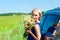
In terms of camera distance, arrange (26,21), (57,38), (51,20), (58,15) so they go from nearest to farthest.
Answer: (57,38)
(26,21)
(58,15)
(51,20)

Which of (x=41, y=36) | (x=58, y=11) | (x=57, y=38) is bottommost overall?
(x=41, y=36)

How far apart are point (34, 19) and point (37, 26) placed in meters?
0.14

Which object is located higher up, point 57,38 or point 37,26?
point 57,38

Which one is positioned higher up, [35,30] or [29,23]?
[29,23]

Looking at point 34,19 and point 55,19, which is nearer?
point 34,19

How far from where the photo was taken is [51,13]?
5.21 m

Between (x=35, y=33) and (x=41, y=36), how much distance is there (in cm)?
12

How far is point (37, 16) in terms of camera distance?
4746 mm

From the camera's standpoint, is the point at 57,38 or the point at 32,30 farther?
the point at 32,30

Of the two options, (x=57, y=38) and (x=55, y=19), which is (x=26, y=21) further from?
(x=57, y=38)

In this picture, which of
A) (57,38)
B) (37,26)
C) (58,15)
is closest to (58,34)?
(57,38)

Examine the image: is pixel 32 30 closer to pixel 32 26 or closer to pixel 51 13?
pixel 32 26

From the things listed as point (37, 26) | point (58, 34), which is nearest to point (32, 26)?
point (37, 26)

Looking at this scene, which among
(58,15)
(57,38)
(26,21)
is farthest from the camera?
(58,15)
